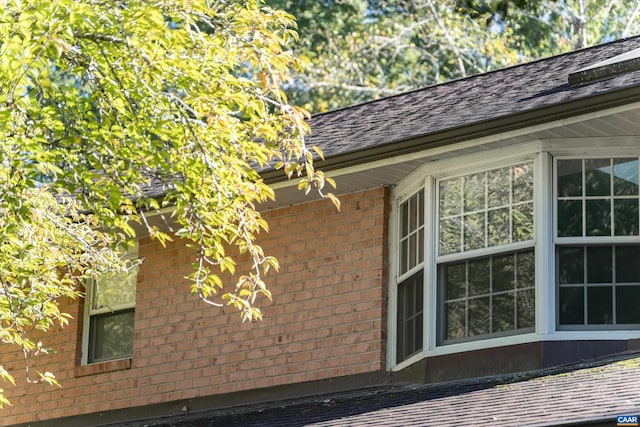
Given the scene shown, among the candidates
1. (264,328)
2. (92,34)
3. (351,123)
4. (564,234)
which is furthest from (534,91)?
(92,34)

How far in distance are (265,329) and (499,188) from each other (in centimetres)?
313

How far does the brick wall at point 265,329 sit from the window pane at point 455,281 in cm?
90

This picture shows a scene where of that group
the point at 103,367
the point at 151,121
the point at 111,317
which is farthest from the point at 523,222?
the point at 111,317

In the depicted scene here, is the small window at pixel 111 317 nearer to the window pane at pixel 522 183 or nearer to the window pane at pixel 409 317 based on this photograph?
the window pane at pixel 409 317


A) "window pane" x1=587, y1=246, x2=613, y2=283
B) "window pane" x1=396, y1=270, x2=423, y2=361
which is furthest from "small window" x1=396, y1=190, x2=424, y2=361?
"window pane" x1=587, y1=246, x2=613, y2=283

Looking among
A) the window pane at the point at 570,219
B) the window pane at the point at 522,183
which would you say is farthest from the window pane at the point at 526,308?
the window pane at the point at 522,183

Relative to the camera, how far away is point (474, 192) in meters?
12.1

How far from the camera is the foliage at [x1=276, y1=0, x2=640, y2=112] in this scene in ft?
97.0

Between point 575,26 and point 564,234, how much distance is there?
739 inches

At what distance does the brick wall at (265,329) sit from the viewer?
12.9 metres

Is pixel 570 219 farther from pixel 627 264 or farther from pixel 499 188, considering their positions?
pixel 499 188

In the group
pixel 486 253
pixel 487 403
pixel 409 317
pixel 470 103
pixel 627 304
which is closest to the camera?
pixel 487 403

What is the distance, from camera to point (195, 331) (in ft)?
46.7

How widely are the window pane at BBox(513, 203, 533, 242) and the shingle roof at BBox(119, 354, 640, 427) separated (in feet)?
4.28
